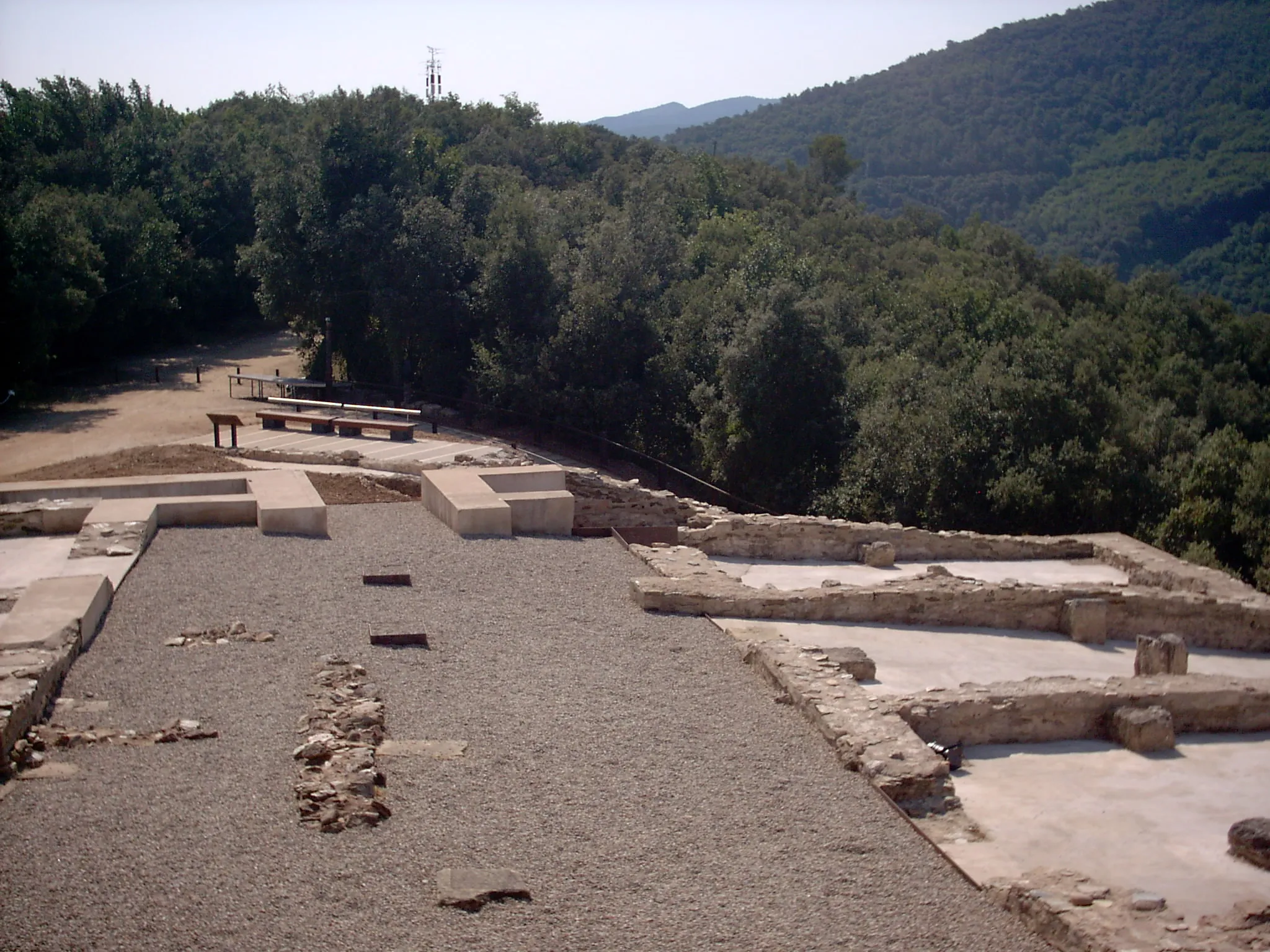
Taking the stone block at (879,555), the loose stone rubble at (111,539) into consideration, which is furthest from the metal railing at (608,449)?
the loose stone rubble at (111,539)

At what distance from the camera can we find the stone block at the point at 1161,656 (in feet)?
38.4

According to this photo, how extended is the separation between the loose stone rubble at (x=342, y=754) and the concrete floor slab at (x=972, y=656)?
4.00 metres

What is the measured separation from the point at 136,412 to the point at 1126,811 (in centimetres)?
2332

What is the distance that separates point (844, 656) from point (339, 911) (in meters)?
5.90

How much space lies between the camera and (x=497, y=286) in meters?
28.5

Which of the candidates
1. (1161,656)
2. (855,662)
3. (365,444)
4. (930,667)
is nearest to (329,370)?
(365,444)

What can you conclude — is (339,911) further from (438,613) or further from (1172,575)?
(1172,575)

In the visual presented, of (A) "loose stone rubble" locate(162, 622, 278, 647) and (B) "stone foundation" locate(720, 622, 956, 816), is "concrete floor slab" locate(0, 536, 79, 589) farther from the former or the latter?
(B) "stone foundation" locate(720, 622, 956, 816)

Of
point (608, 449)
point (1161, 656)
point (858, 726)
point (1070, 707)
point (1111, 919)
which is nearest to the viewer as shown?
point (1111, 919)

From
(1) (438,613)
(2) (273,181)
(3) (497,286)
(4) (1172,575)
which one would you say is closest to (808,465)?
(3) (497,286)

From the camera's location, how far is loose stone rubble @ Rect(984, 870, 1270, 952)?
570cm

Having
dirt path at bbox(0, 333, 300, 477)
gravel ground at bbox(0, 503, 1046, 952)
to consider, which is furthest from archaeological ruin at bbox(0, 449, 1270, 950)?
dirt path at bbox(0, 333, 300, 477)

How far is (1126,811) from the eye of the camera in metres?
8.34

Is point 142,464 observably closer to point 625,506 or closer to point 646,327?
point 625,506
